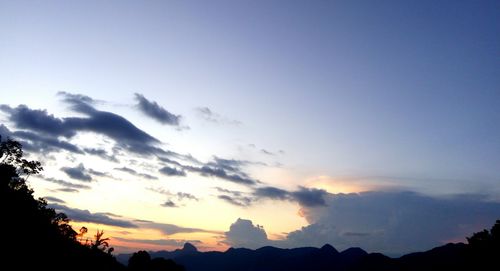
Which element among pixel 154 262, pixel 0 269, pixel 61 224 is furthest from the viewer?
pixel 154 262

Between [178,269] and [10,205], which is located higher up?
[10,205]

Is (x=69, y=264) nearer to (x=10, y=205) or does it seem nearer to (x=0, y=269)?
(x=10, y=205)

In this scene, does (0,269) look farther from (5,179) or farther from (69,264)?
(5,179)

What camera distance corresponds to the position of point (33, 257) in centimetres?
6606

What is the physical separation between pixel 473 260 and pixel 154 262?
355ft

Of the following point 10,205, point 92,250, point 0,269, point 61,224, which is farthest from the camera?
point 61,224

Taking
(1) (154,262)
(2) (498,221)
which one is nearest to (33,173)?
(1) (154,262)

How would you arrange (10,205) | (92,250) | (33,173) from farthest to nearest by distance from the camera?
(92,250) → (33,173) → (10,205)

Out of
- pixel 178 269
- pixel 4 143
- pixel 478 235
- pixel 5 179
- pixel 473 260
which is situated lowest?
pixel 178 269

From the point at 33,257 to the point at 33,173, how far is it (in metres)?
35.4

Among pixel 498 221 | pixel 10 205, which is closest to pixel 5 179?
pixel 10 205

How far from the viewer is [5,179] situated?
292 feet

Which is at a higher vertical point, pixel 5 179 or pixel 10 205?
pixel 5 179

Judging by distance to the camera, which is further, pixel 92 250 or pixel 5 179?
pixel 92 250
